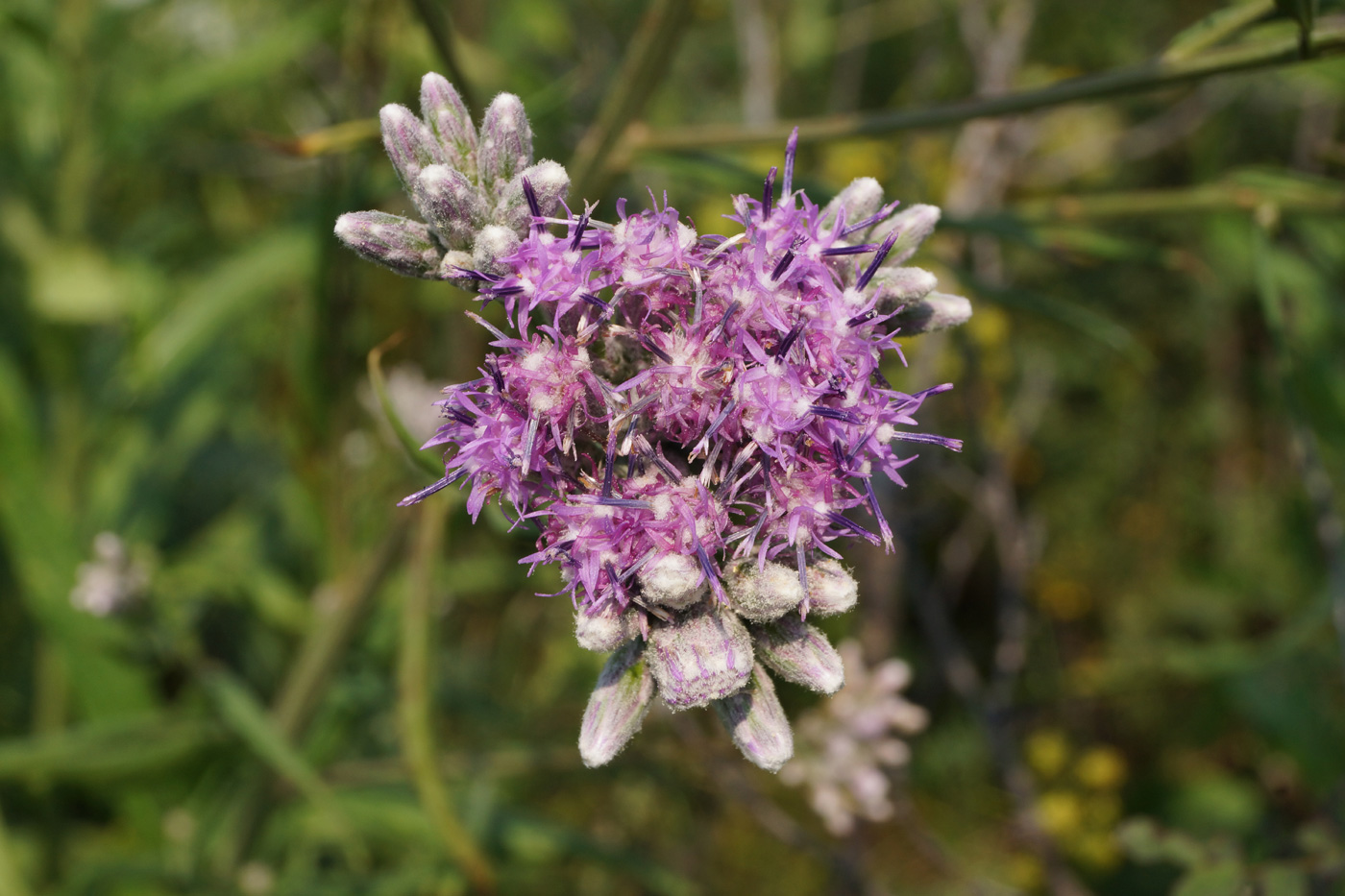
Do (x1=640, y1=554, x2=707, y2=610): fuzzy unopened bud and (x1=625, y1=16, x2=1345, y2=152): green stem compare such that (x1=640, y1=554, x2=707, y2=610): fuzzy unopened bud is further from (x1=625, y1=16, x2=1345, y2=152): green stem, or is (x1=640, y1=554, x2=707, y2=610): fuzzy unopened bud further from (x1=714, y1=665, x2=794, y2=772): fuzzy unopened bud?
(x1=625, y1=16, x2=1345, y2=152): green stem

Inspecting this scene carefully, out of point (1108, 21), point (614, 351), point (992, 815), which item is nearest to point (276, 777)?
point (614, 351)

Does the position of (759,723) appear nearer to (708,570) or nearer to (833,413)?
(708,570)

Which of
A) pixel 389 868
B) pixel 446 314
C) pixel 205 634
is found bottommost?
pixel 389 868

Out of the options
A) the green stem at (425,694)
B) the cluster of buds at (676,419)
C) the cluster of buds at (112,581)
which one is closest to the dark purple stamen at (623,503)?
the cluster of buds at (676,419)

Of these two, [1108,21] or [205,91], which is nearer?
[205,91]

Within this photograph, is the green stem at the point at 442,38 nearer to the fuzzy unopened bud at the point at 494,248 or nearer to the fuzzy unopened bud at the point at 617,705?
the fuzzy unopened bud at the point at 494,248

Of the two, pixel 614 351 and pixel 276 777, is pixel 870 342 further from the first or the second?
pixel 276 777

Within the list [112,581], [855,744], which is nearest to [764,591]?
[855,744]
